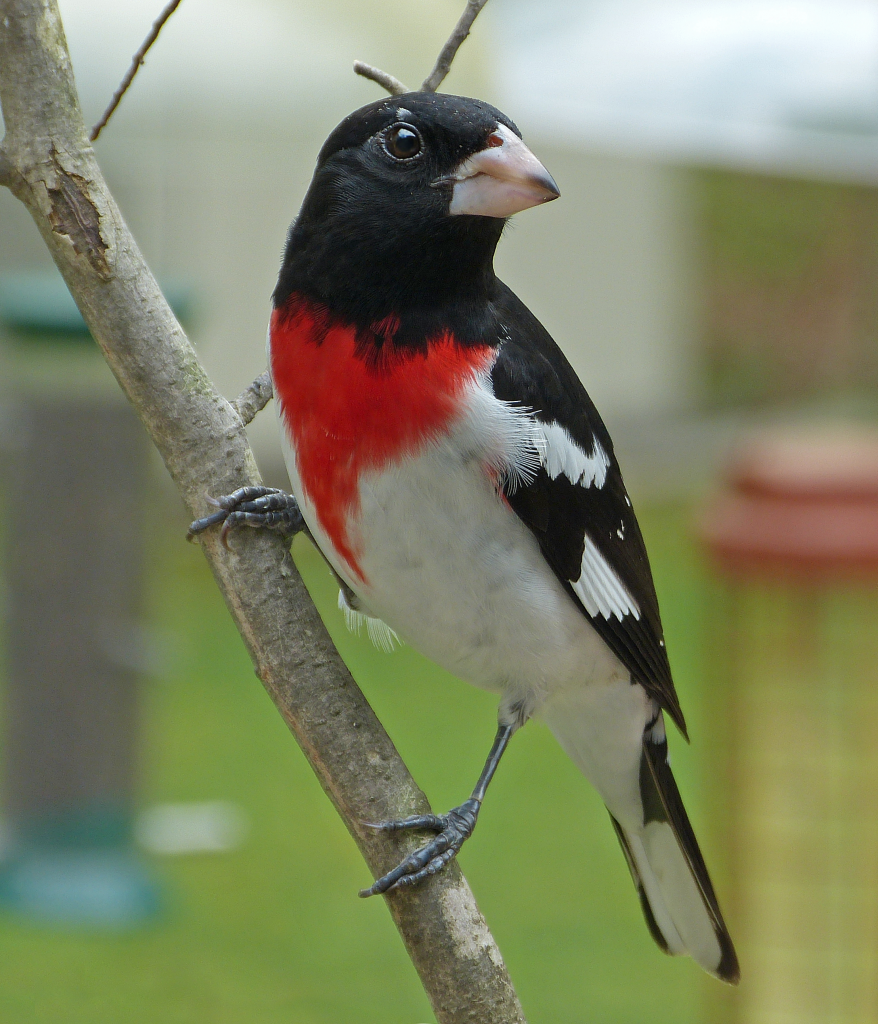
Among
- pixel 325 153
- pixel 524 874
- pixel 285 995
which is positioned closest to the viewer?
pixel 325 153

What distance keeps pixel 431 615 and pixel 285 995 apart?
364 cm

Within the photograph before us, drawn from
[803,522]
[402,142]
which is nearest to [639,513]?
[803,522]

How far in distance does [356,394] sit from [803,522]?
68.1 inches

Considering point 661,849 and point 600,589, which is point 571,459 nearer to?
point 600,589

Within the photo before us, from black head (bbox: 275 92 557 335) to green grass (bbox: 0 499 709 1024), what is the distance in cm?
384

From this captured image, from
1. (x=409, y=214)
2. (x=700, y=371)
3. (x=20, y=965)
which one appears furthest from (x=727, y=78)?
(x=409, y=214)

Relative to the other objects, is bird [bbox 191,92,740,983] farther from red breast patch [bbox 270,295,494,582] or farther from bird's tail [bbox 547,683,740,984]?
bird's tail [bbox 547,683,740,984]

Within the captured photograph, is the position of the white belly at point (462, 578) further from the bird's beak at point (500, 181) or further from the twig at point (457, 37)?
the twig at point (457, 37)

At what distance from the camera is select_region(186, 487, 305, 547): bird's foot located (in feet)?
6.14

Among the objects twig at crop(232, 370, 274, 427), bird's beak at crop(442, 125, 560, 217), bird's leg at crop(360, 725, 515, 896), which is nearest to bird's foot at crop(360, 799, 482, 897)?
bird's leg at crop(360, 725, 515, 896)

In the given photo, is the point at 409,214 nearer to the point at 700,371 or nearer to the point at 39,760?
the point at 39,760

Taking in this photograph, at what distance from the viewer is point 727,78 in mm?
11516

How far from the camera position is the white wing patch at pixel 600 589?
2158 millimetres

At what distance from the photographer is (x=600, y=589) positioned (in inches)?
86.6
